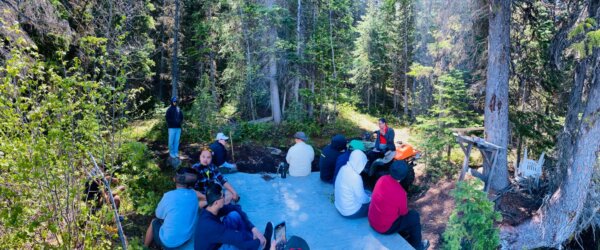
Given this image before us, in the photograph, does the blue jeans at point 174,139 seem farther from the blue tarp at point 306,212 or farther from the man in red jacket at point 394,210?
the man in red jacket at point 394,210

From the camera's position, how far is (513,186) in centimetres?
810

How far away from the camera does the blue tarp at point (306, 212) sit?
16.8 ft

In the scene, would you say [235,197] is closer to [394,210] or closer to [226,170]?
[226,170]

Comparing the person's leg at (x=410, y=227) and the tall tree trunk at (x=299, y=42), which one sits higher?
the tall tree trunk at (x=299, y=42)

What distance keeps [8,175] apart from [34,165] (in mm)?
343

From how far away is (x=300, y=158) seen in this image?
7828mm

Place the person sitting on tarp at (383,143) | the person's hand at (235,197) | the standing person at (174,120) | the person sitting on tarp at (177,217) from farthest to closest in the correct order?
the standing person at (174,120)
the person sitting on tarp at (383,143)
the person's hand at (235,197)
the person sitting on tarp at (177,217)

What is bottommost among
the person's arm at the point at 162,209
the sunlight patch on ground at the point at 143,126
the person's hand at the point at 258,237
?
the person's hand at the point at 258,237

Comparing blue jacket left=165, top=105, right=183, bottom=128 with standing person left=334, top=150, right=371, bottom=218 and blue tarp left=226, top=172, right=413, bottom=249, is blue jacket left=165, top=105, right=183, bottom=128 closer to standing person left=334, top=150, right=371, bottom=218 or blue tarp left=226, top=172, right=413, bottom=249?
blue tarp left=226, top=172, right=413, bottom=249

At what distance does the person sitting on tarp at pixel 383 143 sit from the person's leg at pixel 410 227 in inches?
114

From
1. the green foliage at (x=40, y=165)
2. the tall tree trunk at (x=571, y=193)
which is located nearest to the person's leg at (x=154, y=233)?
the green foliage at (x=40, y=165)

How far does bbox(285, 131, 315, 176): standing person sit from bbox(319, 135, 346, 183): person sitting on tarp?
0.41 metres

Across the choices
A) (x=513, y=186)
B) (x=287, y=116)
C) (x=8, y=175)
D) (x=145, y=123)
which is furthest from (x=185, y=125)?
(x=513, y=186)

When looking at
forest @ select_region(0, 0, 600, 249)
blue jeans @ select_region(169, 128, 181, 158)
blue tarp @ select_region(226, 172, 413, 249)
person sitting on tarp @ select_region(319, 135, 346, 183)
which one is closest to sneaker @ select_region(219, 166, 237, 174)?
blue tarp @ select_region(226, 172, 413, 249)
